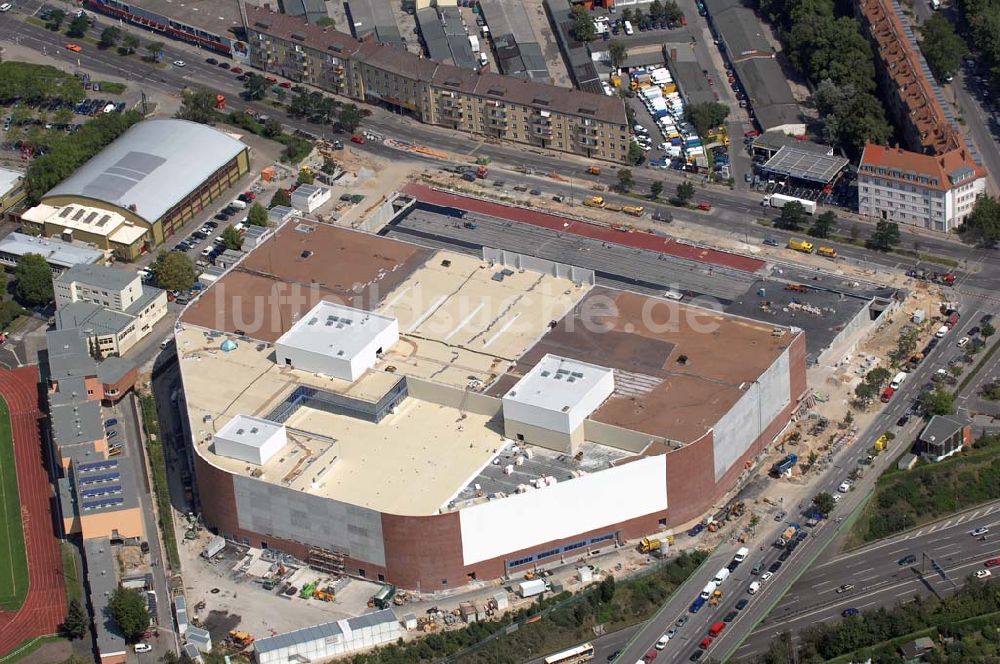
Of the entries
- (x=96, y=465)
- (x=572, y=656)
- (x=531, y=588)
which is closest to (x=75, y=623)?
(x=96, y=465)

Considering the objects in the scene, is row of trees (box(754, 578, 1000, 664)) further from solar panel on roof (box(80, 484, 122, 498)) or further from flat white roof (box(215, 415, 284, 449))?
solar panel on roof (box(80, 484, 122, 498))

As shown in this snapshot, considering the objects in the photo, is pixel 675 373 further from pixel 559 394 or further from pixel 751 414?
pixel 559 394

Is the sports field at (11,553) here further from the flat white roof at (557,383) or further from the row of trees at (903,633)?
the row of trees at (903,633)

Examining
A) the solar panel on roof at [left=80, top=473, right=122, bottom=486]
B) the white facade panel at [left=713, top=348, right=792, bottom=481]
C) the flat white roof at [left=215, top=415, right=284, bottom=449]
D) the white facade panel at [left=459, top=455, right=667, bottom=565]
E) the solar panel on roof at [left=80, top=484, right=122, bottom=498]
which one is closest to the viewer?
the white facade panel at [left=459, top=455, right=667, bottom=565]

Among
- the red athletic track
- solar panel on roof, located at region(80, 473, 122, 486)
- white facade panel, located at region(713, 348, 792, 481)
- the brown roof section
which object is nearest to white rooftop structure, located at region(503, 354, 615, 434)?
the brown roof section

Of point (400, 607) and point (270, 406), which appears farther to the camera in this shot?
point (270, 406)

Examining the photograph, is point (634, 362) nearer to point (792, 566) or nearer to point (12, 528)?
point (792, 566)

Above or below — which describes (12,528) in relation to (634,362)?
below

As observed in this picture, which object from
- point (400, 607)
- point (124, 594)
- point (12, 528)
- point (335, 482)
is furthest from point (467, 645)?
point (12, 528)
